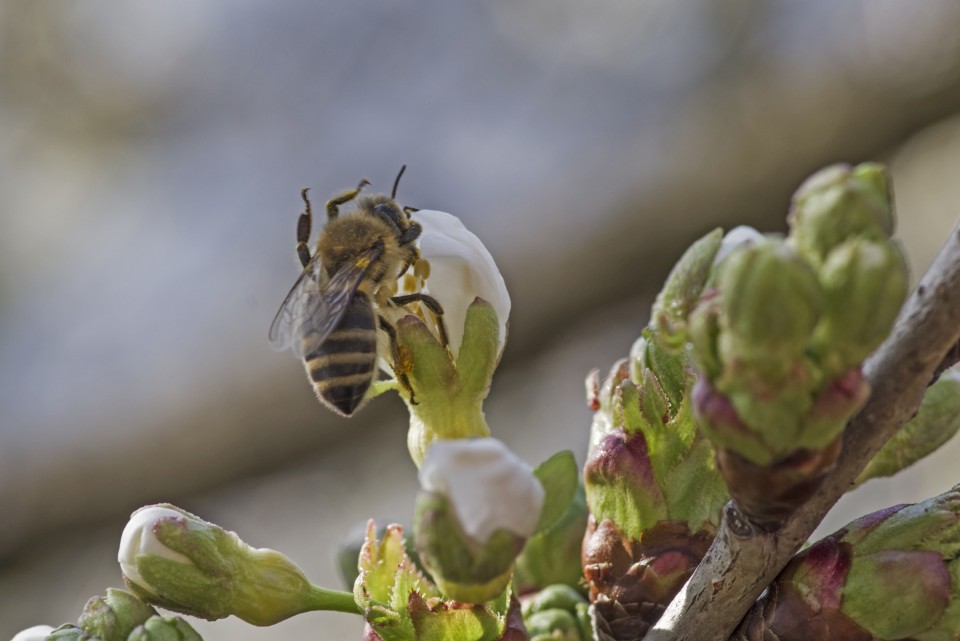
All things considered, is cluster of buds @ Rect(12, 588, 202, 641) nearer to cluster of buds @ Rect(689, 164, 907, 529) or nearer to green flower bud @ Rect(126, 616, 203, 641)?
green flower bud @ Rect(126, 616, 203, 641)

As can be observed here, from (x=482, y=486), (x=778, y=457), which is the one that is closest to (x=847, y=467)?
(x=778, y=457)

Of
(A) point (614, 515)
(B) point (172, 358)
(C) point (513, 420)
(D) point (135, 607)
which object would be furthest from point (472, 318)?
(B) point (172, 358)

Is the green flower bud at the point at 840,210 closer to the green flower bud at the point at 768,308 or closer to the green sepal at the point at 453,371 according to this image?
the green flower bud at the point at 768,308

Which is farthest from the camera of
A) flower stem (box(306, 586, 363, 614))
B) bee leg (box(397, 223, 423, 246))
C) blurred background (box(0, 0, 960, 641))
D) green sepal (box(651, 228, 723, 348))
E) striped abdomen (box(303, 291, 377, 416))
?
blurred background (box(0, 0, 960, 641))

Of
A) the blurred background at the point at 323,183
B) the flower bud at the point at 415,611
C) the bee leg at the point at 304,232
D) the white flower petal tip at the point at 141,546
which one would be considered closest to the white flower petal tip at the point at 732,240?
the flower bud at the point at 415,611

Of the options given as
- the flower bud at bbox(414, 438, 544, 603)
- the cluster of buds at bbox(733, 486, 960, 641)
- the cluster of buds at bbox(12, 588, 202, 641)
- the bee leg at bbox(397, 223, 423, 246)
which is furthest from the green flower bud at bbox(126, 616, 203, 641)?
the bee leg at bbox(397, 223, 423, 246)

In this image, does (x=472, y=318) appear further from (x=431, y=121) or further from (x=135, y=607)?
(x=431, y=121)
